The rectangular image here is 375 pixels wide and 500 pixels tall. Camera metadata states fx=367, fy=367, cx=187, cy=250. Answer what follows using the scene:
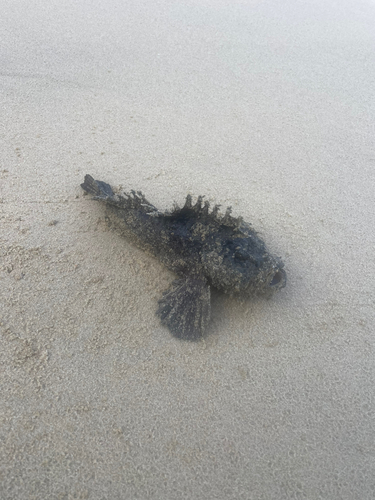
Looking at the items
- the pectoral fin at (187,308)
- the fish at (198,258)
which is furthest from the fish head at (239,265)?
the pectoral fin at (187,308)

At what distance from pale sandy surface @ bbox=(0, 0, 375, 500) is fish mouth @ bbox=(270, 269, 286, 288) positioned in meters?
0.13

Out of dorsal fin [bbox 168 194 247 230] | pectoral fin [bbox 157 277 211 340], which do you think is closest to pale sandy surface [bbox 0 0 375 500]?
pectoral fin [bbox 157 277 211 340]

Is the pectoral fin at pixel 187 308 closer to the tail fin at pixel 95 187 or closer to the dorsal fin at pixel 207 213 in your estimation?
the dorsal fin at pixel 207 213

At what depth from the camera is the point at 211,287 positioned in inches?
90.9

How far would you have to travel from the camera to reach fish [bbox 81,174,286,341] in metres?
2.14

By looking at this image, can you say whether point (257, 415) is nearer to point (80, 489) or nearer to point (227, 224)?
point (80, 489)

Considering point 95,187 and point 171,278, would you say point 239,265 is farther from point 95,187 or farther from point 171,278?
point 95,187

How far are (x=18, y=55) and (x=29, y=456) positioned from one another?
4125 mm

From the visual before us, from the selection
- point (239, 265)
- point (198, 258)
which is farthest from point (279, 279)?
point (198, 258)

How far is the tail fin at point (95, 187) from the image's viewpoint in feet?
8.91

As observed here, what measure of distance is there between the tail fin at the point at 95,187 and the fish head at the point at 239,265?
0.96 metres

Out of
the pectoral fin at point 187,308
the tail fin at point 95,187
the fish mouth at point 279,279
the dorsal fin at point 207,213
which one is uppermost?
the dorsal fin at point 207,213

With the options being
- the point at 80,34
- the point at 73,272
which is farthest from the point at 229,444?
the point at 80,34

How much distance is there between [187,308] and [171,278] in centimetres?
30
